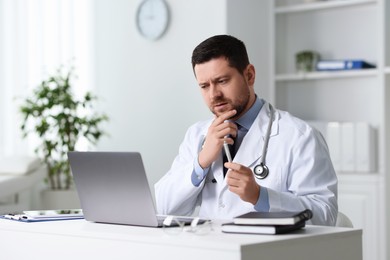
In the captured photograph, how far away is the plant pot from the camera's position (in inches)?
194

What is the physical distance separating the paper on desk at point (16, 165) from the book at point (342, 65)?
6.19 feet

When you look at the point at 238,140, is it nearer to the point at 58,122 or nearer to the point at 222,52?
the point at 222,52

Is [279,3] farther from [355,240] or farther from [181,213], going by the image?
[355,240]

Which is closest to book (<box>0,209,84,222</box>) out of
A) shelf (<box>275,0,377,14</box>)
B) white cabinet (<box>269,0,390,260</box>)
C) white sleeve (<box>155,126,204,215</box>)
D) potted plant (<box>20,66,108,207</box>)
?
white sleeve (<box>155,126,204,215</box>)

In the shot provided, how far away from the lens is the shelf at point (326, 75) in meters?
4.45

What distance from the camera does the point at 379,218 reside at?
170 inches

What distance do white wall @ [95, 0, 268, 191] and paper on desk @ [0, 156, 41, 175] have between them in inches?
32.9

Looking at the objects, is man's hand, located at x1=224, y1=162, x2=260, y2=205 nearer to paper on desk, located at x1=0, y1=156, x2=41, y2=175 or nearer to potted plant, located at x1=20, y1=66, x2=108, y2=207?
paper on desk, located at x1=0, y1=156, x2=41, y2=175

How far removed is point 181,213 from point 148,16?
2747mm

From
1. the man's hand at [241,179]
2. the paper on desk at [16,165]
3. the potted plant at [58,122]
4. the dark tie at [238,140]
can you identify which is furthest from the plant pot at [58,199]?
the man's hand at [241,179]

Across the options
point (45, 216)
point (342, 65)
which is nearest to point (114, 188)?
point (45, 216)

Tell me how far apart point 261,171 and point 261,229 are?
63 centimetres

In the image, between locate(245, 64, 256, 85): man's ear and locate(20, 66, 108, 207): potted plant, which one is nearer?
locate(245, 64, 256, 85): man's ear

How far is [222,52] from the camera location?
2455 mm
